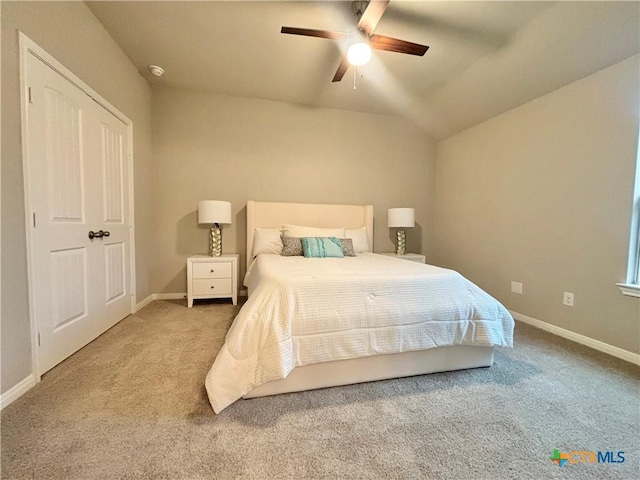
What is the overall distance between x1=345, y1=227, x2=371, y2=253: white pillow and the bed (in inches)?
57.8

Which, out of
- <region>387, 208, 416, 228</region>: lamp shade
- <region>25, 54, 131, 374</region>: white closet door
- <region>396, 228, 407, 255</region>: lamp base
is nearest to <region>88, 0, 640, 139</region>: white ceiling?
<region>25, 54, 131, 374</region>: white closet door

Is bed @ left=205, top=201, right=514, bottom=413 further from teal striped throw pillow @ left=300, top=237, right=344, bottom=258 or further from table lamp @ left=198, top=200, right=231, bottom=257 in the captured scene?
table lamp @ left=198, top=200, right=231, bottom=257

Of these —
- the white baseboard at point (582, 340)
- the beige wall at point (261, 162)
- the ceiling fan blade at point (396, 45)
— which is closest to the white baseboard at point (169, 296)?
the beige wall at point (261, 162)

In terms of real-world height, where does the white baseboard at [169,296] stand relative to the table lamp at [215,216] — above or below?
below

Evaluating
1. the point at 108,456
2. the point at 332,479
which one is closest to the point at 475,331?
the point at 332,479

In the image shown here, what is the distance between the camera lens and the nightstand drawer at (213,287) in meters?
2.95

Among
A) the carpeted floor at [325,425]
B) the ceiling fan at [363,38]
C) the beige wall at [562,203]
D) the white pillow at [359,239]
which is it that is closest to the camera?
the carpeted floor at [325,425]

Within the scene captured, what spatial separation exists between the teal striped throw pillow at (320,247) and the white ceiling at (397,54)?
182 centimetres

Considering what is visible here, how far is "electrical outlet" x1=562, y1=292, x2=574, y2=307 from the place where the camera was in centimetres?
235

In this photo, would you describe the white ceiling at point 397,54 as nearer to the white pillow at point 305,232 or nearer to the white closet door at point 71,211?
the white closet door at point 71,211

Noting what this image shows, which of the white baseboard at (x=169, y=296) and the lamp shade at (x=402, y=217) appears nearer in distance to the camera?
the white baseboard at (x=169, y=296)

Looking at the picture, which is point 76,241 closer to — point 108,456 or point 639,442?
point 108,456

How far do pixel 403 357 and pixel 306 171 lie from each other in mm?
2726

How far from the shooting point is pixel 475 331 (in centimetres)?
170
